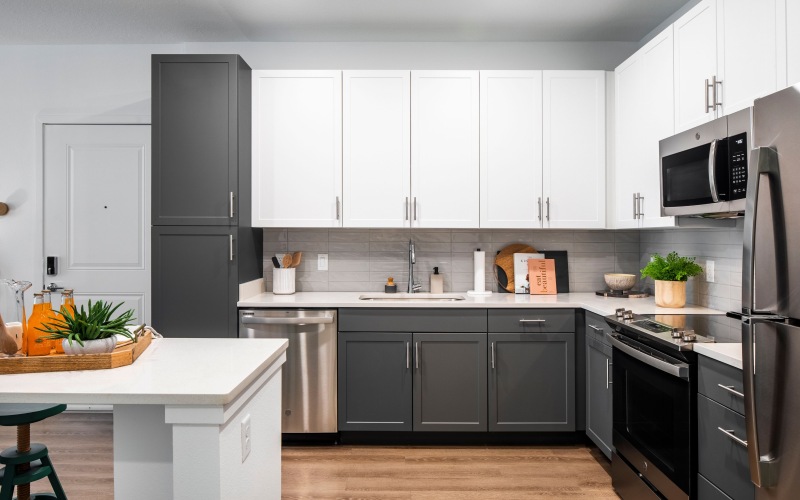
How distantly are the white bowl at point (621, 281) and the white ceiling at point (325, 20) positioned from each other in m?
1.68

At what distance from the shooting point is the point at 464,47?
3793 millimetres

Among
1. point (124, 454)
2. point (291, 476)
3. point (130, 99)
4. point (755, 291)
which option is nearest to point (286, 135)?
point (130, 99)

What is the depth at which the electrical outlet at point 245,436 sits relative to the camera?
1.49m

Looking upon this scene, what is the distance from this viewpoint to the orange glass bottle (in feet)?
5.06

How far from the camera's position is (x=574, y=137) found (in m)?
3.46

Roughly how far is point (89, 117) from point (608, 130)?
370 cm

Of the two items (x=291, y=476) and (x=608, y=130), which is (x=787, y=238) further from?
(x=291, y=476)

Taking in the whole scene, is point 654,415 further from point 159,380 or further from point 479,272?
point 159,380

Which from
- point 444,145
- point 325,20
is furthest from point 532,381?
point 325,20

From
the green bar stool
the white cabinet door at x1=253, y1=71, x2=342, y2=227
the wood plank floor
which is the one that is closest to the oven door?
the wood plank floor

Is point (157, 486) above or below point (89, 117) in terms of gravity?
below

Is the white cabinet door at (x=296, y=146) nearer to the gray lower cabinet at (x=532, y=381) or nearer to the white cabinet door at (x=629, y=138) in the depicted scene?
the gray lower cabinet at (x=532, y=381)

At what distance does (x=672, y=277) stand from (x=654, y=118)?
879 mm

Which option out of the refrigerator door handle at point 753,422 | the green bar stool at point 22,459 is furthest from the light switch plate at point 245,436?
the refrigerator door handle at point 753,422
